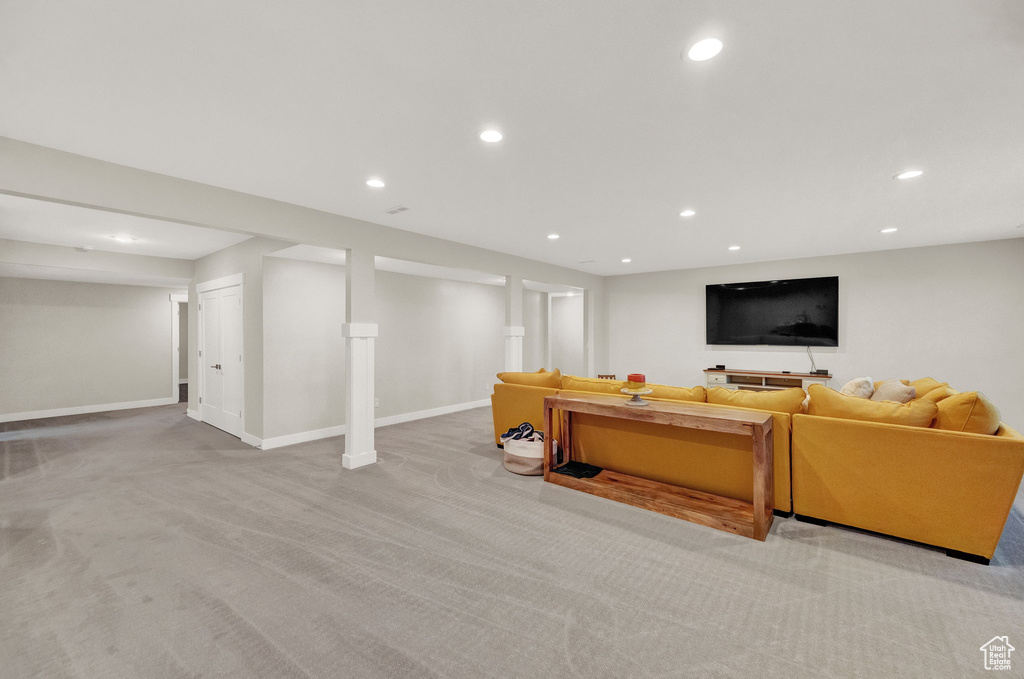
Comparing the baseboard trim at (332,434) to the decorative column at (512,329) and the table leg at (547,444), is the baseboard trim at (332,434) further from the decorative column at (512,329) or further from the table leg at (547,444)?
the table leg at (547,444)

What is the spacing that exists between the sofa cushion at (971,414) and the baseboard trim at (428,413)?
5611 mm

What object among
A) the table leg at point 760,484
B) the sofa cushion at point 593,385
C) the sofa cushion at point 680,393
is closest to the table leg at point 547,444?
the sofa cushion at point 593,385

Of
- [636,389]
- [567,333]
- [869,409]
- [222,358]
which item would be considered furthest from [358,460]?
[567,333]

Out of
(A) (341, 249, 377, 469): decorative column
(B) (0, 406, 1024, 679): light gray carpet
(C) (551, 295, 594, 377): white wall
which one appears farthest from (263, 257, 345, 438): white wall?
(C) (551, 295, 594, 377): white wall

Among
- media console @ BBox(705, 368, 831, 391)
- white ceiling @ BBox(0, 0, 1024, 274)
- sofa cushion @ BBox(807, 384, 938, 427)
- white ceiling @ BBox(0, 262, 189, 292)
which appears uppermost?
white ceiling @ BBox(0, 0, 1024, 274)

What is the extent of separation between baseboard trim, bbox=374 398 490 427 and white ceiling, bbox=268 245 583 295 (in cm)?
217

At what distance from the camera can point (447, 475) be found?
3.71 meters

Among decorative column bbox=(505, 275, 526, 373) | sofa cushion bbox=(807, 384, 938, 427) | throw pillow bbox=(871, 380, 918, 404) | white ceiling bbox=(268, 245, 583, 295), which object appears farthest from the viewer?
decorative column bbox=(505, 275, 526, 373)

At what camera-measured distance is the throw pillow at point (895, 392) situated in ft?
9.32

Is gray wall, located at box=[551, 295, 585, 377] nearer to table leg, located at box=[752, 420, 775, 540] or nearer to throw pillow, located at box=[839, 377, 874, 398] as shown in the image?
throw pillow, located at box=[839, 377, 874, 398]

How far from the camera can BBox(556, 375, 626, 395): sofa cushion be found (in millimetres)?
3732

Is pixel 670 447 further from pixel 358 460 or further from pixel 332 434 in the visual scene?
pixel 332 434

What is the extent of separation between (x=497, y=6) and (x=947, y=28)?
1.65 meters

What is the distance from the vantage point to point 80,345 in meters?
6.72
